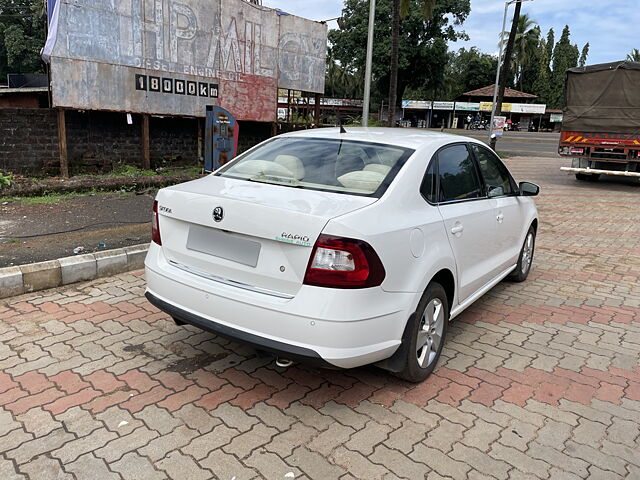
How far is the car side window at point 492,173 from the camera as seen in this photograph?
4414 millimetres

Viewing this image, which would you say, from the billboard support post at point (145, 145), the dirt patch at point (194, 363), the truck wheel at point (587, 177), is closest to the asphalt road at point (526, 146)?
the truck wheel at point (587, 177)

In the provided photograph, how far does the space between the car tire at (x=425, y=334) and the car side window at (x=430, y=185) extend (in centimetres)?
58

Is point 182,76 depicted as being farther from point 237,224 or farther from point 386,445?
point 386,445

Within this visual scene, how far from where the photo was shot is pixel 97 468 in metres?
2.46

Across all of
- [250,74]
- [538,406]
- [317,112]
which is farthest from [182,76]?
[538,406]

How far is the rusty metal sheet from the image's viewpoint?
10.1m

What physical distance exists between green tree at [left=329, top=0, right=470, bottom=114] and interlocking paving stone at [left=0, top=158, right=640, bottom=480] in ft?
129

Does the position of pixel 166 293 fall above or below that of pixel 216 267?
below

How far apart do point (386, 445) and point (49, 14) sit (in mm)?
10883

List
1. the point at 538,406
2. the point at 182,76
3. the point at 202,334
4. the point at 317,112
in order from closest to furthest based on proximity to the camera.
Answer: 1. the point at 538,406
2. the point at 202,334
3. the point at 182,76
4. the point at 317,112

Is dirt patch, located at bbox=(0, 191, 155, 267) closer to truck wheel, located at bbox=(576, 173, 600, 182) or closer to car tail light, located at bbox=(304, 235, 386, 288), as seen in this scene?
car tail light, located at bbox=(304, 235, 386, 288)

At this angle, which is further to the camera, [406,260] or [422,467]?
[406,260]

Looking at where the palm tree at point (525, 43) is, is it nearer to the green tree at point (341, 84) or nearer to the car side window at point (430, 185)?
the green tree at point (341, 84)

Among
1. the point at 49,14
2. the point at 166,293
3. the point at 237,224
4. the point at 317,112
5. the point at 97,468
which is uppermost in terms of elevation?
the point at 49,14
